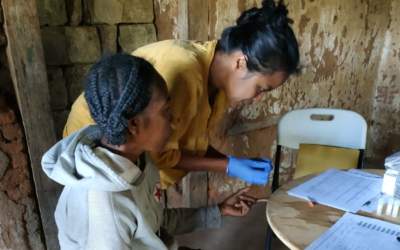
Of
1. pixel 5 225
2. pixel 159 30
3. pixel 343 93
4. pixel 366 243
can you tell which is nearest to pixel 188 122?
pixel 366 243

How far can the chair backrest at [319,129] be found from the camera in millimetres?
A: 1710

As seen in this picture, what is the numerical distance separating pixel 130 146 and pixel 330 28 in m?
1.84

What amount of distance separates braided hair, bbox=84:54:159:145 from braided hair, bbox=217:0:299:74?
1.22ft

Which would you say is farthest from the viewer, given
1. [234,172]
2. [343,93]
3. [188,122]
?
[343,93]

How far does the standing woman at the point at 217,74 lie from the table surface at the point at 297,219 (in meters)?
0.20

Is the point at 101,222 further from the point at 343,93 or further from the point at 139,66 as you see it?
the point at 343,93

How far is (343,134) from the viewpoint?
1.73m

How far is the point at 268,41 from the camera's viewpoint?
1059 millimetres

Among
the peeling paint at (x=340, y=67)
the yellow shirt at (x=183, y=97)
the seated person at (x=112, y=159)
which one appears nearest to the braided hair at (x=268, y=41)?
the yellow shirt at (x=183, y=97)

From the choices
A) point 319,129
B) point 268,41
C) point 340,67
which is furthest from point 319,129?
point 340,67

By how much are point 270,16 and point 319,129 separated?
808 millimetres

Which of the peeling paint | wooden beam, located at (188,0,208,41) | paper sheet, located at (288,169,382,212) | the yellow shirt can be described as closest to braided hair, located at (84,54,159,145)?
the yellow shirt

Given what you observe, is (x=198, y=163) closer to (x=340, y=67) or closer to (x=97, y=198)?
(x=97, y=198)

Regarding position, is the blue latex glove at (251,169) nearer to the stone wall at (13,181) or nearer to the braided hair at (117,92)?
the braided hair at (117,92)
